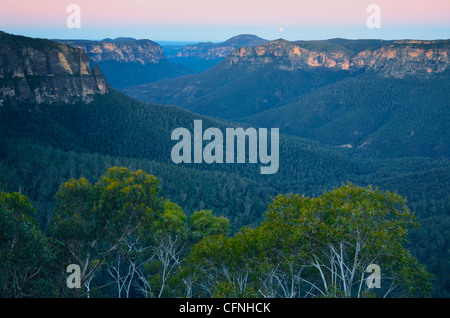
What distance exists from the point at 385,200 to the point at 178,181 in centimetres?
5412

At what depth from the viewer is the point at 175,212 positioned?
90.4ft

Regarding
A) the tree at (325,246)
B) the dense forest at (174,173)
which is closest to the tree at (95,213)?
the dense forest at (174,173)

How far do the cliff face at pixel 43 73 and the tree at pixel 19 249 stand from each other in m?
74.9

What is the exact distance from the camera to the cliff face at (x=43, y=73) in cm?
7956

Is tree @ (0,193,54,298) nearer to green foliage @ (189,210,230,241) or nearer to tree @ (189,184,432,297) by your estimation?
tree @ (189,184,432,297)

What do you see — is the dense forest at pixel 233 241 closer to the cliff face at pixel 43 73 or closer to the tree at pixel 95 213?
the tree at pixel 95 213

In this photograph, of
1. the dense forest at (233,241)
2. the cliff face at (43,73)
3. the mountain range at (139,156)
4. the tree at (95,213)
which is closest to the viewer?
the dense forest at (233,241)

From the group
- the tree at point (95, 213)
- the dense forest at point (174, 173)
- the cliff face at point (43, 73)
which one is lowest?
the dense forest at point (174, 173)

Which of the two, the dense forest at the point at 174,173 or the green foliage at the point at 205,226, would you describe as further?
the dense forest at the point at 174,173

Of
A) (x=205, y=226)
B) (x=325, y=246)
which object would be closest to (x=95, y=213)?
(x=325, y=246)

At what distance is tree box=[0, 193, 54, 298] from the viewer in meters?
14.1
